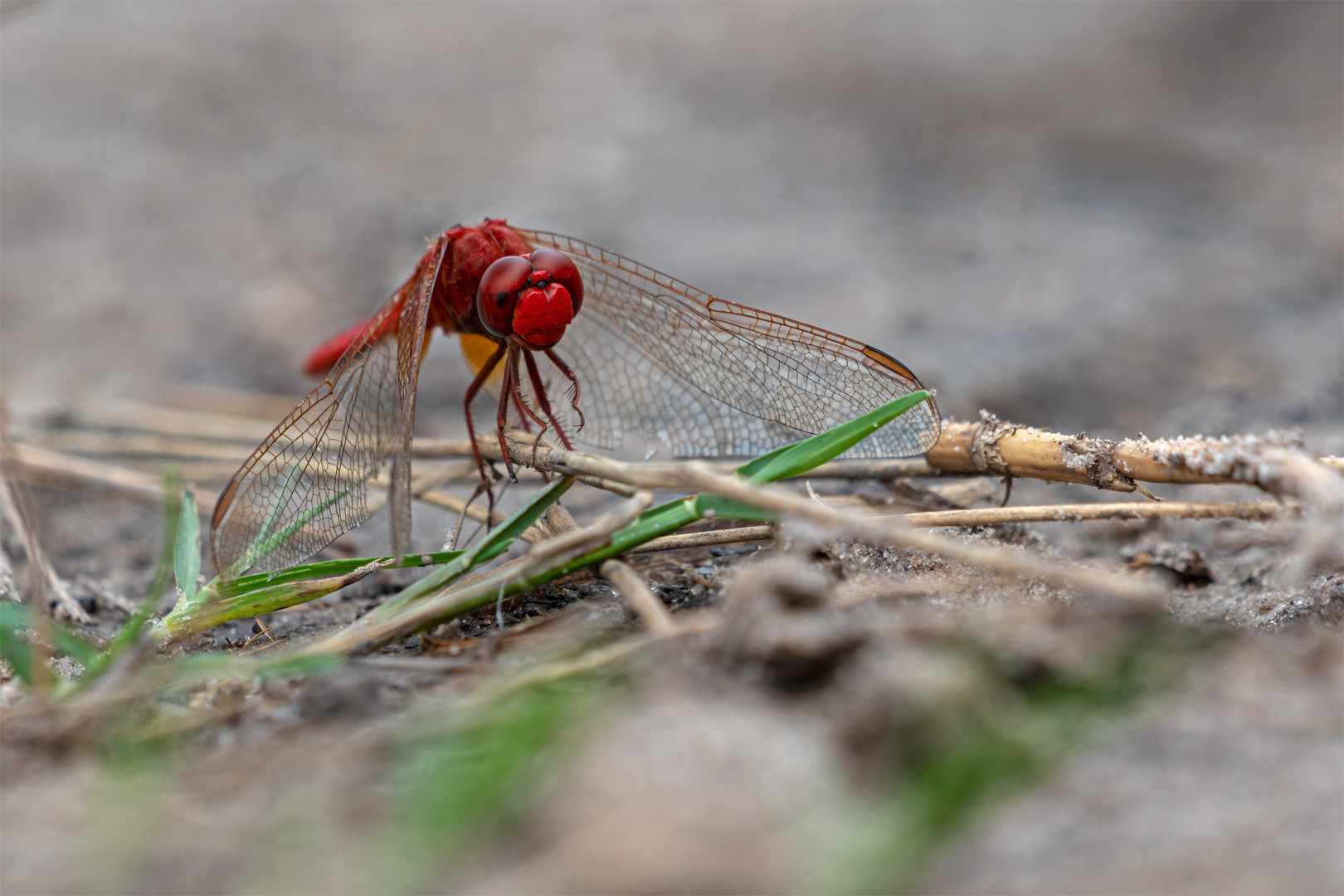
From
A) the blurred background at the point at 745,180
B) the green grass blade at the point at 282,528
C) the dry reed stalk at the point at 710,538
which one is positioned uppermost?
the blurred background at the point at 745,180

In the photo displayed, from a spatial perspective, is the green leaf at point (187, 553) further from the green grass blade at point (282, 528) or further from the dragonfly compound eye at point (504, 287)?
the dragonfly compound eye at point (504, 287)

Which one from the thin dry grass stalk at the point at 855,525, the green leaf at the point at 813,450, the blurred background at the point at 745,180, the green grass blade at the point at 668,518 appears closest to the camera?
the thin dry grass stalk at the point at 855,525

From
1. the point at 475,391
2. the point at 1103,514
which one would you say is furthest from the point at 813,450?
the point at 475,391

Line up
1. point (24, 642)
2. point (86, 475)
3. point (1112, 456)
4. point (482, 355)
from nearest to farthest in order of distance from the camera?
point (24, 642) < point (1112, 456) < point (482, 355) < point (86, 475)

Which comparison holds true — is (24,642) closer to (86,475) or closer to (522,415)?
(522,415)

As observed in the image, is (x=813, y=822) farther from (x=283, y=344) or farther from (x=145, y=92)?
(x=145, y=92)

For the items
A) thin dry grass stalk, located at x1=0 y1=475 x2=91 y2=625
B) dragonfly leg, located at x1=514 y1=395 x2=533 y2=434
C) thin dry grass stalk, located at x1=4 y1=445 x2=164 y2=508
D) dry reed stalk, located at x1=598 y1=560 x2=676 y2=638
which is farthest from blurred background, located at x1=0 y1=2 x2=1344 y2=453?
dry reed stalk, located at x1=598 y1=560 x2=676 y2=638

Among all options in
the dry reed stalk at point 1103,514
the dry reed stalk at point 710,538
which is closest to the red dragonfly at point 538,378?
the dry reed stalk at point 1103,514

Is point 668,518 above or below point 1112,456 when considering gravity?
below
